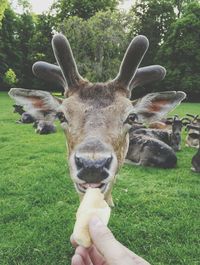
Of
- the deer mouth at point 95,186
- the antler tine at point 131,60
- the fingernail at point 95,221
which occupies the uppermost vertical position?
the antler tine at point 131,60

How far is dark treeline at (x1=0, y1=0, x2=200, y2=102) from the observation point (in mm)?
34841

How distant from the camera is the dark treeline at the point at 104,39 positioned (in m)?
34.8

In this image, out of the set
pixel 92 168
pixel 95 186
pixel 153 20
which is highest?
pixel 153 20

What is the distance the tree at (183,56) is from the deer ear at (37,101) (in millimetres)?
38209

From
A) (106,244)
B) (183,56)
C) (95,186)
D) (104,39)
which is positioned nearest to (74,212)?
(95,186)

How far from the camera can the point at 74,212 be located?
6.63m

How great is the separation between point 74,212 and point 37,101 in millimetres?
2464

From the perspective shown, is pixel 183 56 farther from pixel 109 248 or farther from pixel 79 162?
pixel 109 248

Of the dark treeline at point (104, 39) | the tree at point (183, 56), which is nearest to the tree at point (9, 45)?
the dark treeline at point (104, 39)

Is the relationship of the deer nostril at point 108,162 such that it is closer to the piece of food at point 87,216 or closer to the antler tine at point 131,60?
the piece of food at point 87,216

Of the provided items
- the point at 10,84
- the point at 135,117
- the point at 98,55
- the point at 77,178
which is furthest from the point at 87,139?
the point at 10,84

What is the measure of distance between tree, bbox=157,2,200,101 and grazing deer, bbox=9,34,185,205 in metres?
38.1

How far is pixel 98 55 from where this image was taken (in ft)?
117

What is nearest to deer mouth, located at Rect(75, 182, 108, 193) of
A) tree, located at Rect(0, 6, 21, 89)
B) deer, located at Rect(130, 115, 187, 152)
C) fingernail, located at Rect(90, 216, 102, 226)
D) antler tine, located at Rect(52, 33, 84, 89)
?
fingernail, located at Rect(90, 216, 102, 226)
